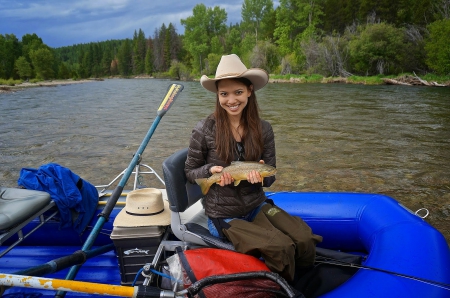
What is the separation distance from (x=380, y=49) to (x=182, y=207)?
3661 centimetres

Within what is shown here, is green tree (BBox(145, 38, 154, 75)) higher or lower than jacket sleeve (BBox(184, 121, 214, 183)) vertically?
higher

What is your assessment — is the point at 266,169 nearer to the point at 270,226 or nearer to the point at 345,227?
the point at 270,226

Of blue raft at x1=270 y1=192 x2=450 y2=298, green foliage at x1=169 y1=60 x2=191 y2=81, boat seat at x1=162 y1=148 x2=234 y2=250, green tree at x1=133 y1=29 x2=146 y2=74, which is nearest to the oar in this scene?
boat seat at x1=162 y1=148 x2=234 y2=250

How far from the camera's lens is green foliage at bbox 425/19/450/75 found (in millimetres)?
28828

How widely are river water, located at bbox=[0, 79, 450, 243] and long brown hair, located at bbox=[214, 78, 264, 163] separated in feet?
11.3

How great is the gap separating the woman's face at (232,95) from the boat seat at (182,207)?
596mm

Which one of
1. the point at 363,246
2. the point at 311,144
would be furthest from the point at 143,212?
the point at 311,144

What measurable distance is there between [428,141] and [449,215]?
17.9 feet

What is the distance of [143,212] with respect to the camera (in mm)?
2840

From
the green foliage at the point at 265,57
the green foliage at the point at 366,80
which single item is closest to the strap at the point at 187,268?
the green foliage at the point at 366,80

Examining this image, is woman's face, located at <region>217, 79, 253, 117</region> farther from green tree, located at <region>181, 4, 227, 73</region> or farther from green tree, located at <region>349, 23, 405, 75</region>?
green tree, located at <region>181, 4, 227, 73</region>

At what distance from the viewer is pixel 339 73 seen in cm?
3694

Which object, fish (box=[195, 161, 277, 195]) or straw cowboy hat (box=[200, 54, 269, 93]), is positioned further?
straw cowboy hat (box=[200, 54, 269, 93])

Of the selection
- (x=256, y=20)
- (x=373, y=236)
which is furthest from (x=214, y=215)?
(x=256, y=20)
